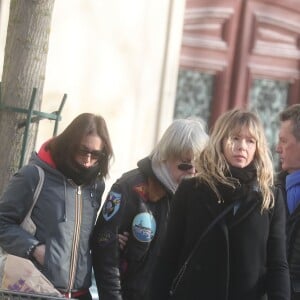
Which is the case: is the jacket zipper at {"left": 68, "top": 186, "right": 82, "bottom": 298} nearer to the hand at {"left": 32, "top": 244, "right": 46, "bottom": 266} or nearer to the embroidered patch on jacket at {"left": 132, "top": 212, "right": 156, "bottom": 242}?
the hand at {"left": 32, "top": 244, "right": 46, "bottom": 266}

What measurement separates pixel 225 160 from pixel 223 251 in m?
0.37

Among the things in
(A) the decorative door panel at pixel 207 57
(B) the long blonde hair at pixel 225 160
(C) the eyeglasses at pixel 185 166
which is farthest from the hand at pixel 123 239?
(A) the decorative door panel at pixel 207 57

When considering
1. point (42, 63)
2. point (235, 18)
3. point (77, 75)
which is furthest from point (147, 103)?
point (42, 63)

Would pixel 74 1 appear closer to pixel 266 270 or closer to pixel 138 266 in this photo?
pixel 138 266

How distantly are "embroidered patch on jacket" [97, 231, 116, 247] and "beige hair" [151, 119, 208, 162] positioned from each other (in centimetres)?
41

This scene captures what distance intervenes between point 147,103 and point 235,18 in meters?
1.33

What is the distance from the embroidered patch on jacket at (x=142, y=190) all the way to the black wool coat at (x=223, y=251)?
358 mm

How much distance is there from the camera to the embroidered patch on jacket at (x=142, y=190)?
4.13 meters

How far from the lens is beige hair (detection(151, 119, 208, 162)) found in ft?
13.7

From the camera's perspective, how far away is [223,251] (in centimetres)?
368

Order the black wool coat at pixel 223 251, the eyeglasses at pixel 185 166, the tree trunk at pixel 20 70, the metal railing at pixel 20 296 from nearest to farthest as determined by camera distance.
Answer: the metal railing at pixel 20 296, the black wool coat at pixel 223 251, the eyeglasses at pixel 185 166, the tree trunk at pixel 20 70

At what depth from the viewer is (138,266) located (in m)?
4.12

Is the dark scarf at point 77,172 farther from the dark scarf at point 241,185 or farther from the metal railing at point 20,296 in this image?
the metal railing at point 20,296

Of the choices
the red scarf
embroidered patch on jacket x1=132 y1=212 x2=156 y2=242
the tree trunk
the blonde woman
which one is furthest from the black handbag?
the tree trunk
